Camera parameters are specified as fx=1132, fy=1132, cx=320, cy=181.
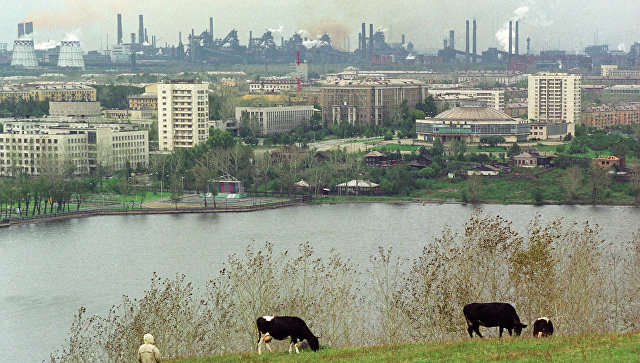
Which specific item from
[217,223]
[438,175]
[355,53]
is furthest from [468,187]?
[355,53]

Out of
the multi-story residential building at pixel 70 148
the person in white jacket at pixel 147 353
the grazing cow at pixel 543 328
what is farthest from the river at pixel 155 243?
the multi-story residential building at pixel 70 148

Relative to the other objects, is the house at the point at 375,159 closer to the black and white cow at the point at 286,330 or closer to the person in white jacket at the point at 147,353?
the black and white cow at the point at 286,330

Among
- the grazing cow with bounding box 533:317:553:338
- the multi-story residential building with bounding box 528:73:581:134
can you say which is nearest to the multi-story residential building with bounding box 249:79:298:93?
the multi-story residential building with bounding box 528:73:581:134

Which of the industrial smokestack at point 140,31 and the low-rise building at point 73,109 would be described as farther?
the industrial smokestack at point 140,31

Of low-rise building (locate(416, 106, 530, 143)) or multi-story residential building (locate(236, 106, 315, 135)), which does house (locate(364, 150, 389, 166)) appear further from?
multi-story residential building (locate(236, 106, 315, 135))

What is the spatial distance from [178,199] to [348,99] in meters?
12.9

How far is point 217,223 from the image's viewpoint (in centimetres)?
1619

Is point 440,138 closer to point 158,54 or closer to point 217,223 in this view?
point 217,223

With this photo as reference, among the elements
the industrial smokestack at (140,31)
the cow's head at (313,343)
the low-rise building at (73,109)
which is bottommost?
the cow's head at (313,343)

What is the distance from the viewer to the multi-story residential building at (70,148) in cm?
2098

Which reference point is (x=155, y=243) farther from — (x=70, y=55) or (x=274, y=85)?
(x=70, y=55)

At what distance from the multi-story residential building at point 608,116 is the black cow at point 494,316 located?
992 inches

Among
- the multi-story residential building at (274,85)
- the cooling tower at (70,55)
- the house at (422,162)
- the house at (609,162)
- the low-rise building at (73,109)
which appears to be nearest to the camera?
the house at (609,162)

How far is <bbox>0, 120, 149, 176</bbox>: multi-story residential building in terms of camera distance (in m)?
21.0
